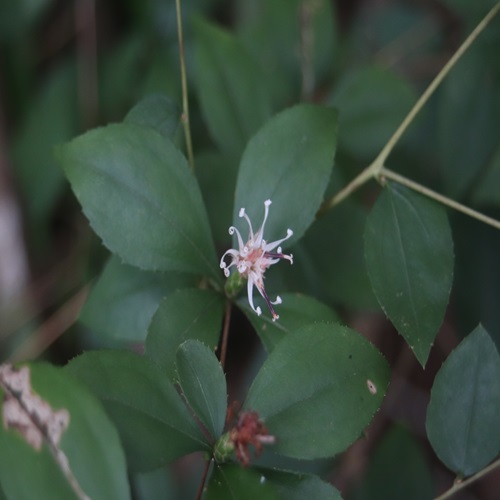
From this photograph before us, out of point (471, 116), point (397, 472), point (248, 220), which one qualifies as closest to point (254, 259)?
point (248, 220)

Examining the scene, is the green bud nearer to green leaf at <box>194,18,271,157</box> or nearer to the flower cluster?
the flower cluster

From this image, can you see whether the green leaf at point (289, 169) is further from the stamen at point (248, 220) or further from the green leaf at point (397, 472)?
the green leaf at point (397, 472)

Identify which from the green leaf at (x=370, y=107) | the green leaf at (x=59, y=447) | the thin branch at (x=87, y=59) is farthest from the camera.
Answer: the thin branch at (x=87, y=59)

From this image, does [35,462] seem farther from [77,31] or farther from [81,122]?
[77,31]

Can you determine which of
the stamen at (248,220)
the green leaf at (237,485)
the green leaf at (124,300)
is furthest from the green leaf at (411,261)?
the green leaf at (124,300)

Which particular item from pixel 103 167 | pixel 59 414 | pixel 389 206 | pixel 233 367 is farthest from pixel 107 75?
pixel 59 414

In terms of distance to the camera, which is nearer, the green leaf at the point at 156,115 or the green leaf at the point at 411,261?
the green leaf at the point at 411,261
